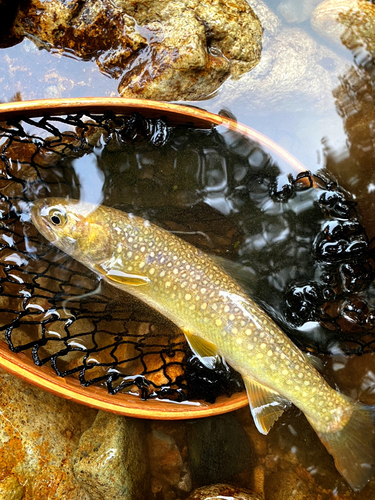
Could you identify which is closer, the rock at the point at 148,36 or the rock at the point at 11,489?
the rock at the point at 11,489

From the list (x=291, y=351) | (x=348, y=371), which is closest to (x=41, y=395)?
(x=291, y=351)

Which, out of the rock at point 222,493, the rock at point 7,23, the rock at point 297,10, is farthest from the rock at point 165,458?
the rock at point 297,10

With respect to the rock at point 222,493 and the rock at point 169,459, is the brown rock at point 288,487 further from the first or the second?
the rock at point 169,459

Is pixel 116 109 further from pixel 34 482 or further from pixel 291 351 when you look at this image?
pixel 34 482

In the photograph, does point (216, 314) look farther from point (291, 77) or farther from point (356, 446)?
point (291, 77)

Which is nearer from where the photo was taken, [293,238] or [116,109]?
[116,109]

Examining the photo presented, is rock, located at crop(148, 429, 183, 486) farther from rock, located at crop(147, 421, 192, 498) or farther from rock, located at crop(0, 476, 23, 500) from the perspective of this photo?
rock, located at crop(0, 476, 23, 500)

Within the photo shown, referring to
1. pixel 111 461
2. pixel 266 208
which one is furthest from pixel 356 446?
pixel 266 208
